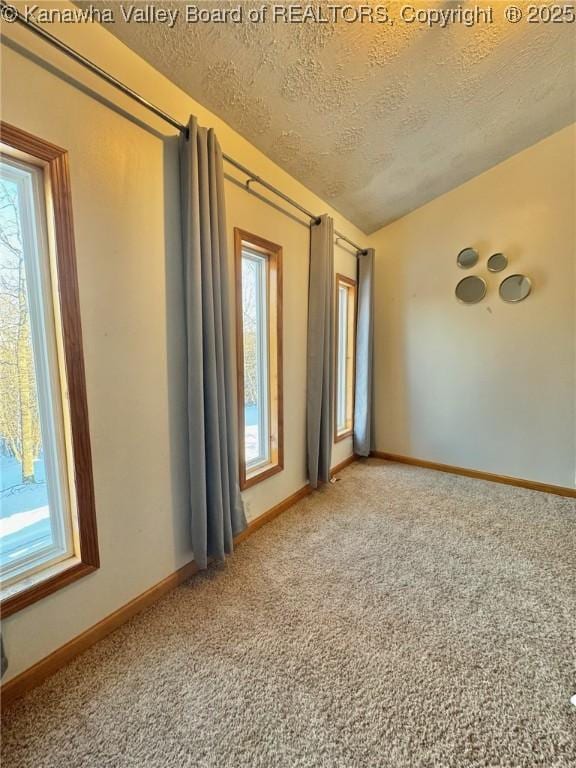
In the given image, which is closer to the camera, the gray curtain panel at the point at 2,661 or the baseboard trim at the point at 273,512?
the gray curtain panel at the point at 2,661

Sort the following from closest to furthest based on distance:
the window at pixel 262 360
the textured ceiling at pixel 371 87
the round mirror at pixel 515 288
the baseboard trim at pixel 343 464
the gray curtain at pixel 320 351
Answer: the textured ceiling at pixel 371 87
the window at pixel 262 360
the gray curtain at pixel 320 351
the round mirror at pixel 515 288
the baseboard trim at pixel 343 464

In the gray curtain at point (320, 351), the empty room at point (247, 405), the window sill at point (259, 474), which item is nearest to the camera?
the empty room at point (247, 405)

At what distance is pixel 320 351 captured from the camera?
102 inches

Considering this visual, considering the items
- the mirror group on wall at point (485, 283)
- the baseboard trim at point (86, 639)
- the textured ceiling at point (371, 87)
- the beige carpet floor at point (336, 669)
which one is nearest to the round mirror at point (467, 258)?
the mirror group on wall at point (485, 283)

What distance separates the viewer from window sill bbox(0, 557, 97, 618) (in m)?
1.12

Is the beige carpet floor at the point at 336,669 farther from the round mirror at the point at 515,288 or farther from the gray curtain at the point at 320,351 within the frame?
the round mirror at the point at 515,288

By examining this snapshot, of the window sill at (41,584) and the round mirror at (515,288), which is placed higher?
the round mirror at (515,288)

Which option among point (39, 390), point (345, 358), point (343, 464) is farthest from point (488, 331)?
point (39, 390)

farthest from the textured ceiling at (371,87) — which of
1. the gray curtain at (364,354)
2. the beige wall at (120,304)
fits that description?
the gray curtain at (364,354)

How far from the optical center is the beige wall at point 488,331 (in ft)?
8.72

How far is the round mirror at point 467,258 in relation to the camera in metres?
2.96

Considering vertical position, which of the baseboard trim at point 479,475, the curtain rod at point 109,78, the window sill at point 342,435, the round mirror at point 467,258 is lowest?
the baseboard trim at point 479,475

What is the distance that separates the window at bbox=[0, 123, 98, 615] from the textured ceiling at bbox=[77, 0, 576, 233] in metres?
0.79

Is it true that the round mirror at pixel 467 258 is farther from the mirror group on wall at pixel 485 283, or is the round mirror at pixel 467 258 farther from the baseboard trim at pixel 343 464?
the baseboard trim at pixel 343 464
